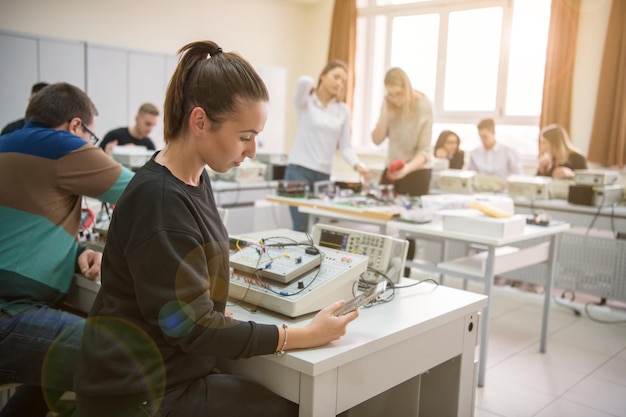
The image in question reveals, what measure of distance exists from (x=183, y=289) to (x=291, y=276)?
15.0 inches

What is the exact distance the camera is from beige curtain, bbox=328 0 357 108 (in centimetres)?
686

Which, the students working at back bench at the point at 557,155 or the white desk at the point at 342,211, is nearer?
the white desk at the point at 342,211

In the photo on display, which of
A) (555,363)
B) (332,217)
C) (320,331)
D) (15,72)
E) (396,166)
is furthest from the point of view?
(15,72)

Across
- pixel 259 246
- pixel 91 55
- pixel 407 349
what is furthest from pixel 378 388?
pixel 91 55

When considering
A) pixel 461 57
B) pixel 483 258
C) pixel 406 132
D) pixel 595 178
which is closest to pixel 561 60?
pixel 461 57

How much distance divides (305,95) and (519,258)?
182cm

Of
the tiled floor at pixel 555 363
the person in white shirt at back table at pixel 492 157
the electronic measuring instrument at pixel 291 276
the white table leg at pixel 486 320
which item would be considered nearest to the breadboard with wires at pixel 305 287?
the electronic measuring instrument at pixel 291 276

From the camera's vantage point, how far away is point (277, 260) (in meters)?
1.49

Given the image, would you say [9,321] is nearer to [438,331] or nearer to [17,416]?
[17,416]

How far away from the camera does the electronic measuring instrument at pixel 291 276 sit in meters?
1.37

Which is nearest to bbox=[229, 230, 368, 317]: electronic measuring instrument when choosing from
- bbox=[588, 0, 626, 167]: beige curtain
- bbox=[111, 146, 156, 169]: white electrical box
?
bbox=[111, 146, 156, 169]: white electrical box

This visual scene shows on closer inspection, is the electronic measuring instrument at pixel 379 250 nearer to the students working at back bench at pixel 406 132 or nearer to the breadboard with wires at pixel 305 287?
the breadboard with wires at pixel 305 287

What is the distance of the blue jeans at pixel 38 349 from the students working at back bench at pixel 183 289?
0.40 m

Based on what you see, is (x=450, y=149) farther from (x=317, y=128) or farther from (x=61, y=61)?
(x=61, y=61)
